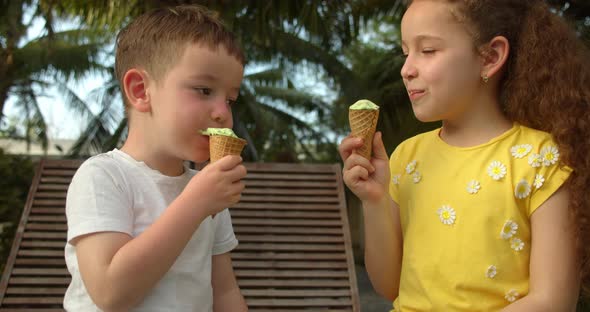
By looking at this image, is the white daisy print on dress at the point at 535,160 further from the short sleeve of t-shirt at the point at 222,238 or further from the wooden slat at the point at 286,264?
the wooden slat at the point at 286,264

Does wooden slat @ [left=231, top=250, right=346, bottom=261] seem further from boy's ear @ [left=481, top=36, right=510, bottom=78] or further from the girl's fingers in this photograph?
boy's ear @ [left=481, top=36, right=510, bottom=78]

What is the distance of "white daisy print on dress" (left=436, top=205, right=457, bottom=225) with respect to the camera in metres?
1.50

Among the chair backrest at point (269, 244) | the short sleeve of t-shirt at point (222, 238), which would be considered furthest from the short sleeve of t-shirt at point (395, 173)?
A: the chair backrest at point (269, 244)

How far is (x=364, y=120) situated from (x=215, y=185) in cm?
44

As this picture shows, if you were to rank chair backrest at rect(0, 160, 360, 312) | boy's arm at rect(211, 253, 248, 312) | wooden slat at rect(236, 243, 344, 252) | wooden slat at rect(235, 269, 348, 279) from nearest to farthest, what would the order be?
boy's arm at rect(211, 253, 248, 312) < chair backrest at rect(0, 160, 360, 312) < wooden slat at rect(235, 269, 348, 279) < wooden slat at rect(236, 243, 344, 252)

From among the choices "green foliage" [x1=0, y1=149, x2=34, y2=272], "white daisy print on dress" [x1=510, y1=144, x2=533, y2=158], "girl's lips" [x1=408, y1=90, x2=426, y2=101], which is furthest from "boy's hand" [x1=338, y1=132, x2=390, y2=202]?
"green foliage" [x1=0, y1=149, x2=34, y2=272]

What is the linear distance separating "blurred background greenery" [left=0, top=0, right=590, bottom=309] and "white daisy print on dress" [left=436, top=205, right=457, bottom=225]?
99.2 inches

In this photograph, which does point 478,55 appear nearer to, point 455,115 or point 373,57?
point 455,115

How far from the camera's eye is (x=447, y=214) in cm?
151

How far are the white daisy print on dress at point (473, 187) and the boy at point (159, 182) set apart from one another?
57cm

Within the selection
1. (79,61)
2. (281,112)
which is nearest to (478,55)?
(79,61)

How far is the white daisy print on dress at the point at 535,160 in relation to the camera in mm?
1421

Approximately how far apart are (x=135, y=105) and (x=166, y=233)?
393 millimetres

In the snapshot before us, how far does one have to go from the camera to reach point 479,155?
4.97 feet
